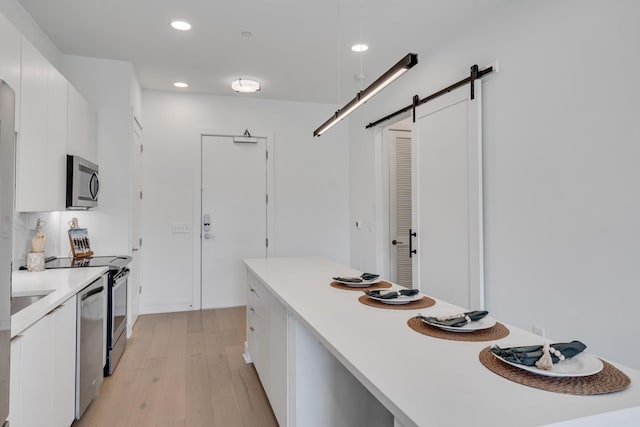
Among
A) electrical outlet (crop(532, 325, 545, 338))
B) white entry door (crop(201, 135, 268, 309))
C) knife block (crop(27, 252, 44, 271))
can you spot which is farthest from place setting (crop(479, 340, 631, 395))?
white entry door (crop(201, 135, 268, 309))

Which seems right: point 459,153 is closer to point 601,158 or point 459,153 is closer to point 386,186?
point 601,158

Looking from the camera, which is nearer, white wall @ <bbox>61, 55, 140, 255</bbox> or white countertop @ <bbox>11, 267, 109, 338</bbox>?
white countertop @ <bbox>11, 267, 109, 338</bbox>

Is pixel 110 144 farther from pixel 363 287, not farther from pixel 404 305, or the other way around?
pixel 404 305

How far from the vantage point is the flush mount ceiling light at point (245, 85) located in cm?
439

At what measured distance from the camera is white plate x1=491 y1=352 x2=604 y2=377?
39.1 inches

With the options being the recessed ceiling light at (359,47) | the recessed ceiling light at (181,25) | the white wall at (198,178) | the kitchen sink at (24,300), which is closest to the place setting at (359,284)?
the kitchen sink at (24,300)

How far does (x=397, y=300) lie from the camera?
1850 millimetres

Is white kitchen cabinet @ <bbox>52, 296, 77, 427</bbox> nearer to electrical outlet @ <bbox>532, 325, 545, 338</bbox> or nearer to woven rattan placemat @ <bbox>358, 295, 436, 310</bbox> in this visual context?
woven rattan placemat @ <bbox>358, 295, 436, 310</bbox>

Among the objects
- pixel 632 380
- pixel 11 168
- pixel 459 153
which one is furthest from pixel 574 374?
pixel 459 153

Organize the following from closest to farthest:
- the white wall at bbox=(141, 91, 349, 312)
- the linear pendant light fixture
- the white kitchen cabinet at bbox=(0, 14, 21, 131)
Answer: the linear pendant light fixture, the white kitchen cabinet at bbox=(0, 14, 21, 131), the white wall at bbox=(141, 91, 349, 312)

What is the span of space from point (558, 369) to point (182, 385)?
8.45 feet

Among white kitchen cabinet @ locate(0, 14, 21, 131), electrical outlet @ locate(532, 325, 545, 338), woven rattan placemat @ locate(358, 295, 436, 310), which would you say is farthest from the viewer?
electrical outlet @ locate(532, 325, 545, 338)

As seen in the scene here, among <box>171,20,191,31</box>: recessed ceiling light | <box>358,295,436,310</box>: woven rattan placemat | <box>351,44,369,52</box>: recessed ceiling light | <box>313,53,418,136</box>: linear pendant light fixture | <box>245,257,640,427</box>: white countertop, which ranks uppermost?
<box>351,44,369,52</box>: recessed ceiling light

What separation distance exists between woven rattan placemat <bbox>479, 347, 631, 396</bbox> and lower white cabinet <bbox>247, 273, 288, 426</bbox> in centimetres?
116
